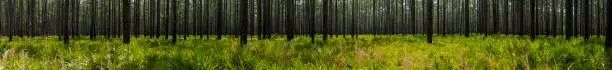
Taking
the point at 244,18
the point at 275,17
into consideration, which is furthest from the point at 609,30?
the point at 275,17

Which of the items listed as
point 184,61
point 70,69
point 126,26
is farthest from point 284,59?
point 126,26

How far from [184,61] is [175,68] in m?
0.11

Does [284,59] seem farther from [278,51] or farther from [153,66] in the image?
[153,66]

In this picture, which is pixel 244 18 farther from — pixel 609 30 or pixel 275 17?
pixel 275 17

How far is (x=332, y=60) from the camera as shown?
3496 mm

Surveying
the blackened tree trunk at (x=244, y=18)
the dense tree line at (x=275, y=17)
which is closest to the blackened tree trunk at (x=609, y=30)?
the dense tree line at (x=275, y=17)

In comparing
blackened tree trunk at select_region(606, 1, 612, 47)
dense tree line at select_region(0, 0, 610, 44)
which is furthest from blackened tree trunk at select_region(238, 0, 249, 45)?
blackened tree trunk at select_region(606, 1, 612, 47)

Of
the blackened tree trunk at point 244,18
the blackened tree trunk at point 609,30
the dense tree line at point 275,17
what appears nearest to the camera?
the blackened tree trunk at point 609,30

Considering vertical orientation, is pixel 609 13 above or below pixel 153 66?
above

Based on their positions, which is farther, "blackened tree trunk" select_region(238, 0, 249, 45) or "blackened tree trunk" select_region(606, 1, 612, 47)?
"blackened tree trunk" select_region(238, 0, 249, 45)

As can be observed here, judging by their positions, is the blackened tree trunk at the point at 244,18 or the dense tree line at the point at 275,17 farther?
the dense tree line at the point at 275,17

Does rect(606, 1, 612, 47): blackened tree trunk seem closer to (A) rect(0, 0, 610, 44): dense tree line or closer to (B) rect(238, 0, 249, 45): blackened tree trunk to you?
(A) rect(0, 0, 610, 44): dense tree line

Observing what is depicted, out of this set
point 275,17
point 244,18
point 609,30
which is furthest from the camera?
point 275,17

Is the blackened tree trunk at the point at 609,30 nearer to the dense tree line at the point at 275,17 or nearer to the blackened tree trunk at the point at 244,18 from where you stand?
the dense tree line at the point at 275,17
